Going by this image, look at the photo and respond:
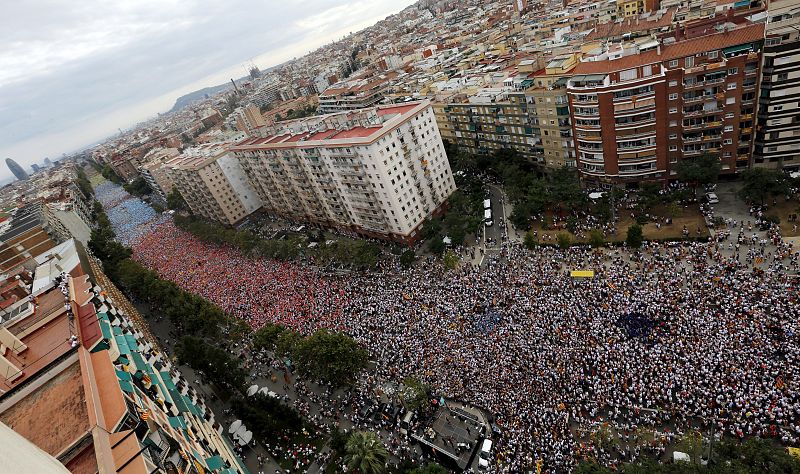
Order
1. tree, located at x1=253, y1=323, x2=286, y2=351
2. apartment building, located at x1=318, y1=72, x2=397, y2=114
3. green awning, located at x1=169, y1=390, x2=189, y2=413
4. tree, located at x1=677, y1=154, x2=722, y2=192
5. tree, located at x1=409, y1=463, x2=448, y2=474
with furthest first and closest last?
apartment building, located at x1=318, y1=72, x2=397, y2=114 → tree, located at x1=677, y1=154, x2=722, y2=192 → tree, located at x1=253, y1=323, x2=286, y2=351 → green awning, located at x1=169, y1=390, x2=189, y2=413 → tree, located at x1=409, y1=463, x2=448, y2=474

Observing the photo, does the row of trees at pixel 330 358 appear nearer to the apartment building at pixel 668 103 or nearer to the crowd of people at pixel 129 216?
the apartment building at pixel 668 103

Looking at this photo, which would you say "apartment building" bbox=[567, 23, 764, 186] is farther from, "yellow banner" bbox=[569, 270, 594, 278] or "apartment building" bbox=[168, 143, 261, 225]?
"apartment building" bbox=[168, 143, 261, 225]

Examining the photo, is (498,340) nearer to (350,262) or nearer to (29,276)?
(350,262)

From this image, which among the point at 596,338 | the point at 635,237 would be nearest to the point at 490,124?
the point at 635,237

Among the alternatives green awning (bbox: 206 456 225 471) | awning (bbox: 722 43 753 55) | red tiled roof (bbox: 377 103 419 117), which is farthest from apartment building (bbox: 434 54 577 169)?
green awning (bbox: 206 456 225 471)

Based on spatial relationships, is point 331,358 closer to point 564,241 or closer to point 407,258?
point 407,258

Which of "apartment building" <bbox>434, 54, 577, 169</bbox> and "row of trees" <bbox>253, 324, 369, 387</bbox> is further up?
"apartment building" <bbox>434, 54, 577, 169</bbox>

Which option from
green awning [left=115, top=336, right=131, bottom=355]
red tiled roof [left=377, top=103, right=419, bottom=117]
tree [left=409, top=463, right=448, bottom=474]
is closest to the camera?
green awning [left=115, top=336, right=131, bottom=355]
